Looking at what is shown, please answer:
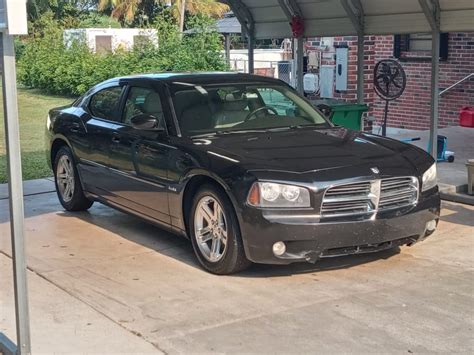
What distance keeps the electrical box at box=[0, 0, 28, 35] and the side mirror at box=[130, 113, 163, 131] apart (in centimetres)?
278

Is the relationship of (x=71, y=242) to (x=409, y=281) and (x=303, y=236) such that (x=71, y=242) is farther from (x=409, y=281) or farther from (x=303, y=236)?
(x=409, y=281)

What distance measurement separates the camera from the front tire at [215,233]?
217 inches

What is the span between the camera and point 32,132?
610 inches

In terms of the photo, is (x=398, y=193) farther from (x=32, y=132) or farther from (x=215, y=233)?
(x=32, y=132)

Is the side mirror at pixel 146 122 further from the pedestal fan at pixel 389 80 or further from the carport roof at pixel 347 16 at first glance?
the pedestal fan at pixel 389 80

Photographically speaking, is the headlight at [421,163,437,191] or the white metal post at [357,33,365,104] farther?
the white metal post at [357,33,365,104]

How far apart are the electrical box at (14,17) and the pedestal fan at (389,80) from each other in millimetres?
7189

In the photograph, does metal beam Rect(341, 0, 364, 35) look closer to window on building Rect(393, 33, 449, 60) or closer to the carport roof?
the carport roof

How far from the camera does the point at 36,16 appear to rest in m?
36.8

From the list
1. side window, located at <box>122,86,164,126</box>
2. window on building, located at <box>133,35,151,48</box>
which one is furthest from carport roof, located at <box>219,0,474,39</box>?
window on building, located at <box>133,35,151,48</box>

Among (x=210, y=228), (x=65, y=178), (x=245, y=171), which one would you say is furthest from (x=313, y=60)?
(x=245, y=171)

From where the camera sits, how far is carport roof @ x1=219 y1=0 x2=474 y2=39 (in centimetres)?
824

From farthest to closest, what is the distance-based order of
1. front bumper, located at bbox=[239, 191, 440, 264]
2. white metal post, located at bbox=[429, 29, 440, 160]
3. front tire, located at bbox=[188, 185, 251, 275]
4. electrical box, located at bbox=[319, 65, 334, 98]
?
1. electrical box, located at bbox=[319, 65, 334, 98]
2. white metal post, located at bbox=[429, 29, 440, 160]
3. front tire, located at bbox=[188, 185, 251, 275]
4. front bumper, located at bbox=[239, 191, 440, 264]

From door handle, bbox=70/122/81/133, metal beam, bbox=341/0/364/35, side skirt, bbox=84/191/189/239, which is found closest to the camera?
side skirt, bbox=84/191/189/239
